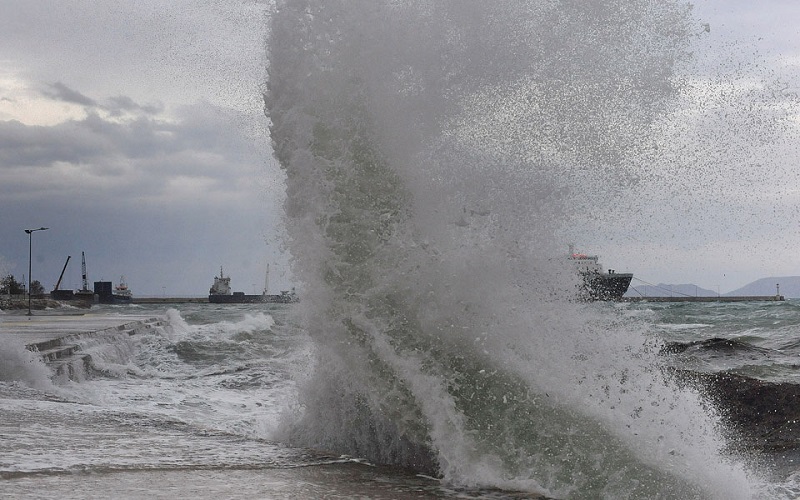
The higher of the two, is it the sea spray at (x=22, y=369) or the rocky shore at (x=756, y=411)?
the sea spray at (x=22, y=369)

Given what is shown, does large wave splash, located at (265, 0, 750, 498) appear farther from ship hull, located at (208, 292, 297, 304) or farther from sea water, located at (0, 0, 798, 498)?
ship hull, located at (208, 292, 297, 304)

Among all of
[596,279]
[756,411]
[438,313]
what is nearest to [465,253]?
[438,313]

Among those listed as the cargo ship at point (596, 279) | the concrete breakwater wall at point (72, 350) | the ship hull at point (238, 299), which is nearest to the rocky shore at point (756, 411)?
the cargo ship at point (596, 279)

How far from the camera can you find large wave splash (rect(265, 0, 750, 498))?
4.30 metres

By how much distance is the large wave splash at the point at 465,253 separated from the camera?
4297 millimetres

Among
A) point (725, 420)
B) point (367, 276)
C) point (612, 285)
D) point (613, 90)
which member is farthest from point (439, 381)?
point (612, 285)

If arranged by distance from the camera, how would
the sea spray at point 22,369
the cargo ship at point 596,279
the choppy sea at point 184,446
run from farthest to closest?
the sea spray at point 22,369
the cargo ship at point 596,279
the choppy sea at point 184,446

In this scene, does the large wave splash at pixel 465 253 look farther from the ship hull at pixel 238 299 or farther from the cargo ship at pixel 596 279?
the ship hull at pixel 238 299

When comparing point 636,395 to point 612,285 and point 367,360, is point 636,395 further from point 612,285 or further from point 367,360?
point 612,285

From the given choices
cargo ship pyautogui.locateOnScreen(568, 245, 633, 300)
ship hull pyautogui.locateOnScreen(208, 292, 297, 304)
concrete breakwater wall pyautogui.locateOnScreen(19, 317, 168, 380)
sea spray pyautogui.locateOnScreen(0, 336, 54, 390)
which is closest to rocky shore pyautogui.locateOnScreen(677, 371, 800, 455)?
cargo ship pyautogui.locateOnScreen(568, 245, 633, 300)

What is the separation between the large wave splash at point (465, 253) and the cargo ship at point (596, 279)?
0.95ft

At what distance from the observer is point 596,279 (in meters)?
22.4

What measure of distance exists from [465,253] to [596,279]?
721 inches

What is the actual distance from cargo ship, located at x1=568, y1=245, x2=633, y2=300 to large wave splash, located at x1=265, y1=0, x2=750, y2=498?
0.95 ft
